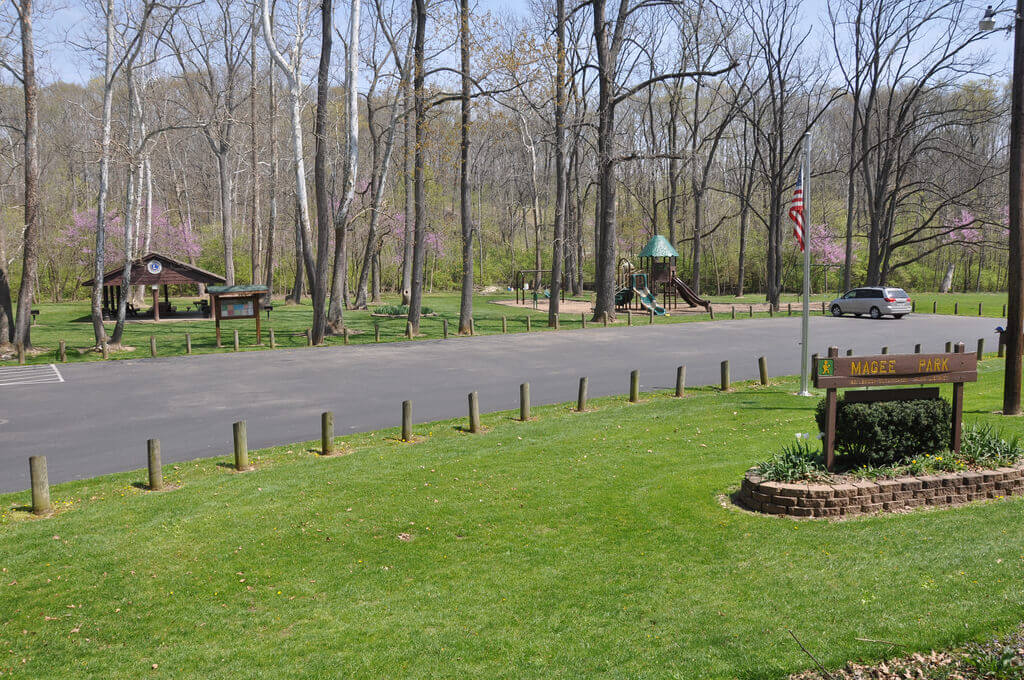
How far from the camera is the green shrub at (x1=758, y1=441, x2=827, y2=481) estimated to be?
827cm

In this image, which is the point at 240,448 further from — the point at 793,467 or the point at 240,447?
the point at 793,467

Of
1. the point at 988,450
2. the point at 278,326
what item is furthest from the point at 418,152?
the point at 988,450

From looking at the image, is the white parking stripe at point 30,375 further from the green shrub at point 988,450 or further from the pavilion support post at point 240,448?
the green shrub at point 988,450

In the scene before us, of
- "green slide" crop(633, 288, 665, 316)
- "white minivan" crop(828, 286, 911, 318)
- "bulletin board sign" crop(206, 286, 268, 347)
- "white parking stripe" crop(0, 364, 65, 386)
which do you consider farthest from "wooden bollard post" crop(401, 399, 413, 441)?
"white minivan" crop(828, 286, 911, 318)

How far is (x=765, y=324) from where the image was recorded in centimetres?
3325

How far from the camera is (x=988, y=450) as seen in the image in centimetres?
878

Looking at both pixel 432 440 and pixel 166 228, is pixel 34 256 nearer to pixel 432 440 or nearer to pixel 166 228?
pixel 432 440

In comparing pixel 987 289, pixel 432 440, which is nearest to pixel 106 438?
pixel 432 440

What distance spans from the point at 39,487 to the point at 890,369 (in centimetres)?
1059

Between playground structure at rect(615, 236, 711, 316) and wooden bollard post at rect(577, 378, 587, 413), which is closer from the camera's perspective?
wooden bollard post at rect(577, 378, 587, 413)

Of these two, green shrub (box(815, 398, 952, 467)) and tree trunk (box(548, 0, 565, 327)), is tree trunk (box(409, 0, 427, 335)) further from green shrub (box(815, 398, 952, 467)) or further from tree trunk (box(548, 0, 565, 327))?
green shrub (box(815, 398, 952, 467))

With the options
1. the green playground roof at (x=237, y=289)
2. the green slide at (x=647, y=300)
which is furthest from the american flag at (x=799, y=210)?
the green slide at (x=647, y=300)

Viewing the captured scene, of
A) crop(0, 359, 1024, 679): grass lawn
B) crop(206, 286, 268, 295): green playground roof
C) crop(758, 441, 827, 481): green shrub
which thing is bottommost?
crop(0, 359, 1024, 679): grass lawn

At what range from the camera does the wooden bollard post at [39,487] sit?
9.13 meters
